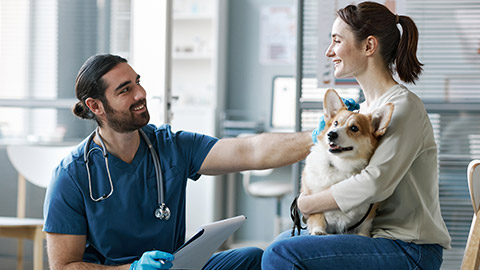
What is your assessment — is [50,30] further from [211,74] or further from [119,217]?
[211,74]

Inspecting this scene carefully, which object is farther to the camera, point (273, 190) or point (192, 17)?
point (192, 17)

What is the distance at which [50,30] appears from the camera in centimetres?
308

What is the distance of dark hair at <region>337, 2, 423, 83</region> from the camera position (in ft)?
5.10

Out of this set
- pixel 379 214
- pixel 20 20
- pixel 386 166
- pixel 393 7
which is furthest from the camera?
pixel 20 20

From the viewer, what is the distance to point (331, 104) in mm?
1582

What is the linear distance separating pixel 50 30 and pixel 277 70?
2.52 m

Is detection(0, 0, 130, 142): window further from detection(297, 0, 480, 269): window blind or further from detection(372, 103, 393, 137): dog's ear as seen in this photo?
detection(372, 103, 393, 137): dog's ear

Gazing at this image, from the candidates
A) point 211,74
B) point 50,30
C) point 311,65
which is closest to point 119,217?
point 311,65

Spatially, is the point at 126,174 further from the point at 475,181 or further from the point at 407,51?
the point at 475,181

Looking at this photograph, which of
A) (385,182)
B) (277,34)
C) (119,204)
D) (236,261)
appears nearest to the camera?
(385,182)

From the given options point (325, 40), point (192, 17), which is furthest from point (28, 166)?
point (192, 17)

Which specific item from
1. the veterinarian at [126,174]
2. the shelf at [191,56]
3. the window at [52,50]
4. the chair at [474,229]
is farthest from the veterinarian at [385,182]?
the shelf at [191,56]

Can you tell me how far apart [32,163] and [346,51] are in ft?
6.81

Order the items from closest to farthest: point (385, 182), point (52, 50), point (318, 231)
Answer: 1. point (385, 182)
2. point (318, 231)
3. point (52, 50)
